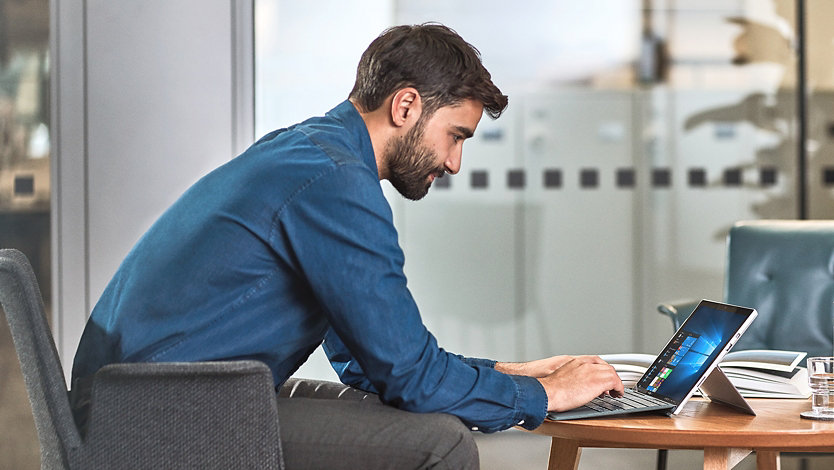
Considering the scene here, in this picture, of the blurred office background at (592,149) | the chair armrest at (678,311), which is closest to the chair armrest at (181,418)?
the chair armrest at (678,311)

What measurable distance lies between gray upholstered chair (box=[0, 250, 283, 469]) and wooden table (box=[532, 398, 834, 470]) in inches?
21.9

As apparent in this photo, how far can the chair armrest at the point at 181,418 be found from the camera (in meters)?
1.26

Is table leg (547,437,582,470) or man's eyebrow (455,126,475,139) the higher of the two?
man's eyebrow (455,126,475,139)

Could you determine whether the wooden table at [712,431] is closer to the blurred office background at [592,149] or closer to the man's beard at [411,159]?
the man's beard at [411,159]

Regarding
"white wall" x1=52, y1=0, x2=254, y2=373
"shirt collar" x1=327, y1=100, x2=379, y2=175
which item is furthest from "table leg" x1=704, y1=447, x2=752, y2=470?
"white wall" x1=52, y1=0, x2=254, y2=373

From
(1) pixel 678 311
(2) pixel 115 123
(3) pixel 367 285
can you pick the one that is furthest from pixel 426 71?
(2) pixel 115 123

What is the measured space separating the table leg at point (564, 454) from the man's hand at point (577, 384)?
1.36ft

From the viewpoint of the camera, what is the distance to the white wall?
3396 mm

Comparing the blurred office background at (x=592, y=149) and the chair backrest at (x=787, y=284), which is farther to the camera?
the blurred office background at (x=592, y=149)

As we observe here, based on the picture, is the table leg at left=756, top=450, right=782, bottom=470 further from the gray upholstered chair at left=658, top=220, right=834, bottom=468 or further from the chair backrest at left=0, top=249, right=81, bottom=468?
the chair backrest at left=0, top=249, right=81, bottom=468

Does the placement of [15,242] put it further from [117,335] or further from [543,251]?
[117,335]

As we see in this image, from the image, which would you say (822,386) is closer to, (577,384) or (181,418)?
(577,384)

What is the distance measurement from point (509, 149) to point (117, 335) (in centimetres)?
245

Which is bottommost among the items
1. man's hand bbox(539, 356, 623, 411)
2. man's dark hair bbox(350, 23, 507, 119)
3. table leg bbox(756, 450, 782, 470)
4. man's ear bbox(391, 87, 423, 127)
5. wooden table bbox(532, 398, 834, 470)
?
table leg bbox(756, 450, 782, 470)
